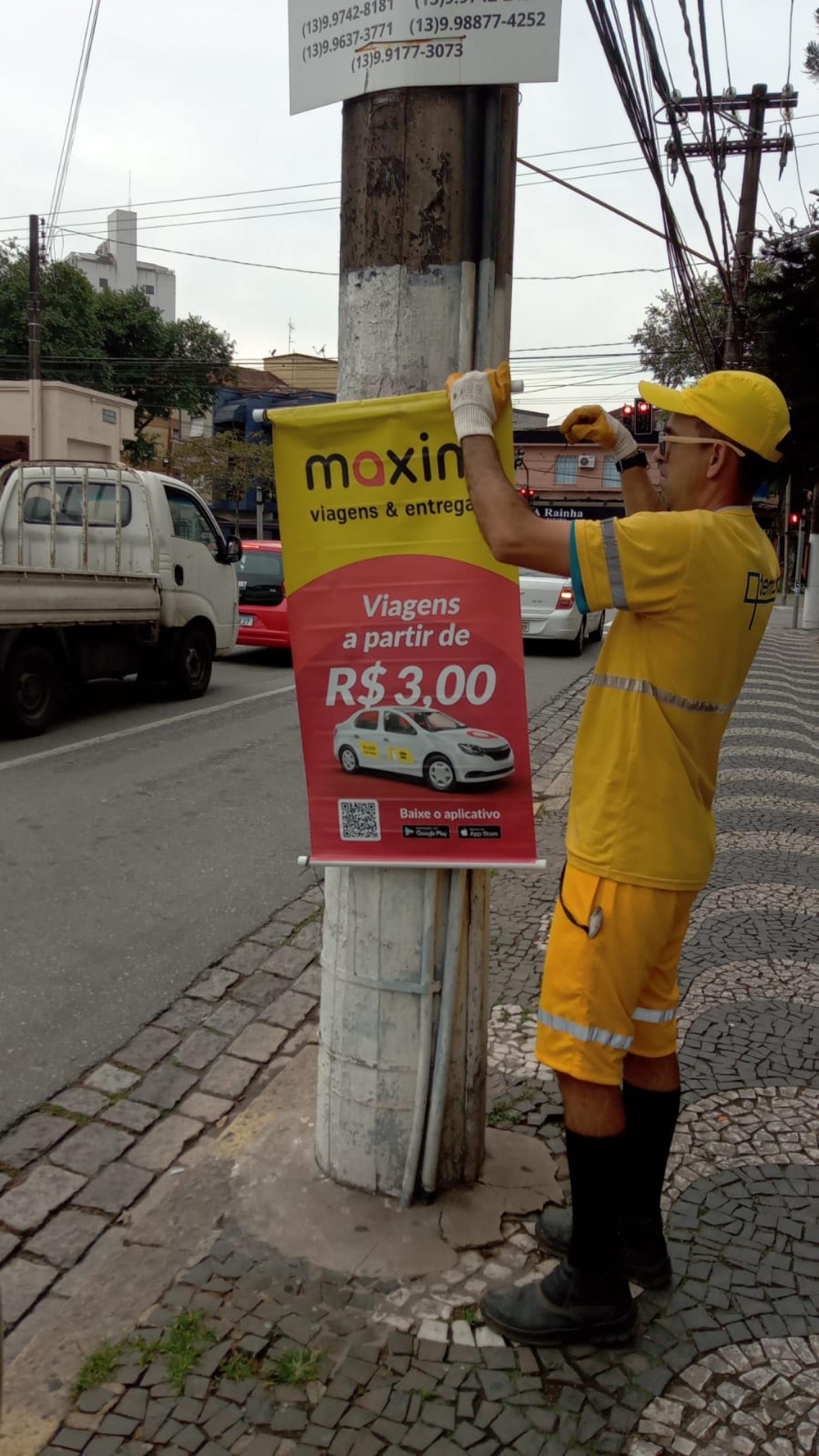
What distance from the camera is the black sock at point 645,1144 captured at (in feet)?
8.25

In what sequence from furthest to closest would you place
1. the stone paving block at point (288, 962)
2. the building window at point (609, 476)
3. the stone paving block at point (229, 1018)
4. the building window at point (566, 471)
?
the building window at point (609, 476), the building window at point (566, 471), the stone paving block at point (288, 962), the stone paving block at point (229, 1018)

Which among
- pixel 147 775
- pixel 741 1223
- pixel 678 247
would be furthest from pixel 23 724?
pixel 741 1223

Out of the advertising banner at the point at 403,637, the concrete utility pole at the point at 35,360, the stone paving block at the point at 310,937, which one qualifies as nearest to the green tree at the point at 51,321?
the concrete utility pole at the point at 35,360

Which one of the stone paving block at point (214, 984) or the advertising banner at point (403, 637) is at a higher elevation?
the advertising banner at point (403, 637)

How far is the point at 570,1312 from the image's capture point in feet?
7.45

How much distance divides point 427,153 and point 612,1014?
1921mm

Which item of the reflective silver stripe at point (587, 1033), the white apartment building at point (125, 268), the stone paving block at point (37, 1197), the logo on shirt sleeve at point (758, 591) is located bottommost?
the stone paving block at point (37, 1197)

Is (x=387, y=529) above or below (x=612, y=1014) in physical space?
above

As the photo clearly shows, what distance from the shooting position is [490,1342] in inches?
89.7

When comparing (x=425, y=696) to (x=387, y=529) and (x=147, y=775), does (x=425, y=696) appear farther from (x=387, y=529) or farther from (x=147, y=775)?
(x=147, y=775)

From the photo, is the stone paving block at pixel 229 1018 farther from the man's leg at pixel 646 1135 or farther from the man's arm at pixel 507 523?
the man's arm at pixel 507 523

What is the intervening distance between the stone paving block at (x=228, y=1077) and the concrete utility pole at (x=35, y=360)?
22.0 metres

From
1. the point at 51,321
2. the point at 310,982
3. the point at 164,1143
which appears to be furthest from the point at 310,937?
the point at 51,321

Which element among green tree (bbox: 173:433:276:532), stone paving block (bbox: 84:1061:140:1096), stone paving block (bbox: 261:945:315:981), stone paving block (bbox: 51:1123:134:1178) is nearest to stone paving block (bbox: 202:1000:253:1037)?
stone paving block (bbox: 261:945:315:981)
